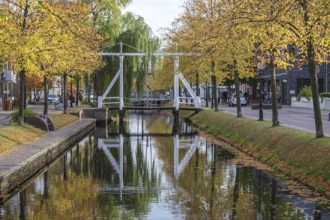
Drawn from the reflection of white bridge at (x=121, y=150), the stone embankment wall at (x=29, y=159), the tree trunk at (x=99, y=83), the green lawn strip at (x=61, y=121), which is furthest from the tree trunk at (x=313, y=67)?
the tree trunk at (x=99, y=83)

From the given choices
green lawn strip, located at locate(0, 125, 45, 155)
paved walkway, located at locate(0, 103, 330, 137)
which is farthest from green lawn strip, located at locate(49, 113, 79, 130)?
green lawn strip, located at locate(0, 125, 45, 155)

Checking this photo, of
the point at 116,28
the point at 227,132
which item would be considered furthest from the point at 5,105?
the point at 227,132

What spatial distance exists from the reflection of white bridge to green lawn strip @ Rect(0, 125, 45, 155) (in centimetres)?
317

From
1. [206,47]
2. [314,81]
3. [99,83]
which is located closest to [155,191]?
[314,81]

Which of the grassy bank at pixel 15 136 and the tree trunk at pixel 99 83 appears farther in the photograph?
the tree trunk at pixel 99 83

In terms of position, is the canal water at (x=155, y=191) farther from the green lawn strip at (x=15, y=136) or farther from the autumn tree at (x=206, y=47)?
the autumn tree at (x=206, y=47)

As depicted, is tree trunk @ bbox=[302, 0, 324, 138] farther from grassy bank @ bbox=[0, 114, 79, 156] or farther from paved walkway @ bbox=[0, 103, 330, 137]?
grassy bank @ bbox=[0, 114, 79, 156]

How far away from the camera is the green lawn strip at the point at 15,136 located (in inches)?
819

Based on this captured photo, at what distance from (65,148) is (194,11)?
16049 millimetres

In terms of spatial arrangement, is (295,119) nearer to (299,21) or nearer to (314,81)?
(314,81)

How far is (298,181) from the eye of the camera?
1758 centimetres

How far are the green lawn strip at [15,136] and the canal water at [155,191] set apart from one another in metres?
1.51

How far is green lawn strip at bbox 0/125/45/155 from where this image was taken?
20800mm

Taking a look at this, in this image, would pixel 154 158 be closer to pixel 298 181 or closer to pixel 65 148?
pixel 65 148
